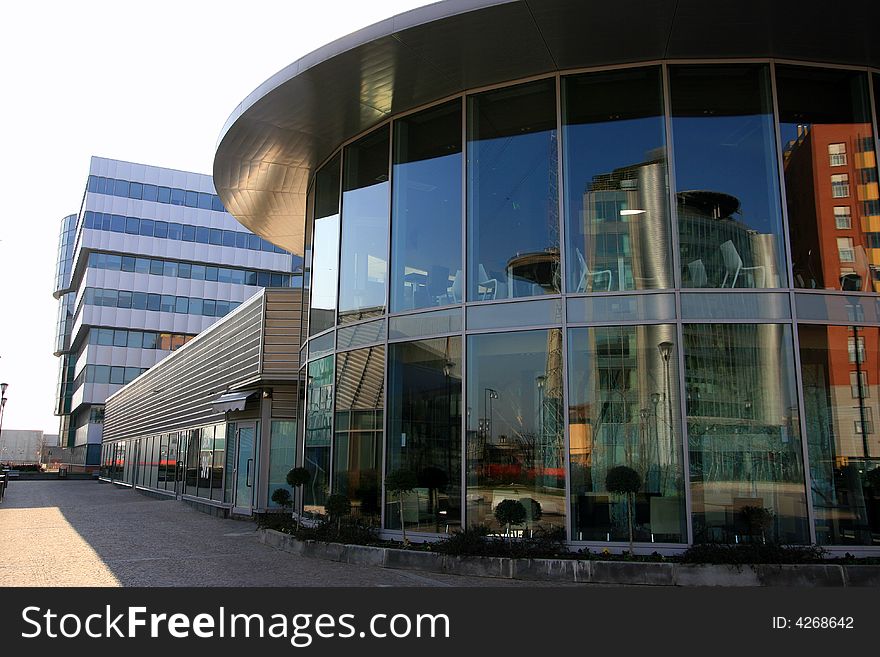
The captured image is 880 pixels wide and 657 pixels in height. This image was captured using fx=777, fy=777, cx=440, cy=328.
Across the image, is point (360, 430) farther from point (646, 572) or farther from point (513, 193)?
point (646, 572)

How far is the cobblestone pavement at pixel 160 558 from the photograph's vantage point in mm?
10008

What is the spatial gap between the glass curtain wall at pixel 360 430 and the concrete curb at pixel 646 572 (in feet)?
7.50

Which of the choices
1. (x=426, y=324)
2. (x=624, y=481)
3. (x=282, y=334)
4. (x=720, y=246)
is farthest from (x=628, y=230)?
(x=282, y=334)

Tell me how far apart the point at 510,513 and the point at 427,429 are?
207cm

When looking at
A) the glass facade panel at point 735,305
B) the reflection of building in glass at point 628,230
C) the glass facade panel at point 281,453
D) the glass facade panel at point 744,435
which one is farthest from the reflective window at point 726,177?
the glass facade panel at point 281,453

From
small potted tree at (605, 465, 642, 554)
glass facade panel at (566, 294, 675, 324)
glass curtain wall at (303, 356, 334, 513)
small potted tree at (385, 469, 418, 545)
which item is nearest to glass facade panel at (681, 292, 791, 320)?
glass facade panel at (566, 294, 675, 324)

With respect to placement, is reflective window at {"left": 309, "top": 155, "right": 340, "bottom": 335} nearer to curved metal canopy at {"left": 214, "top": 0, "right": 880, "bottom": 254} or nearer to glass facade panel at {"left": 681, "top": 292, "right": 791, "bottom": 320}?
curved metal canopy at {"left": 214, "top": 0, "right": 880, "bottom": 254}

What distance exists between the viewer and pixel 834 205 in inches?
449

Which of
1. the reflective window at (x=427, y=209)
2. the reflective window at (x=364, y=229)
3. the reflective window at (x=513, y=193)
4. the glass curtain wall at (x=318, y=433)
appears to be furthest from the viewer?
the glass curtain wall at (x=318, y=433)

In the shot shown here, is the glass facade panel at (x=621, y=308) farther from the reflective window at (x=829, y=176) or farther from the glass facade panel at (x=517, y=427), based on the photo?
the reflective window at (x=829, y=176)

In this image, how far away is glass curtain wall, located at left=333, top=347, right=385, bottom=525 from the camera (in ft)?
42.8

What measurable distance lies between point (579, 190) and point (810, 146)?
345 cm

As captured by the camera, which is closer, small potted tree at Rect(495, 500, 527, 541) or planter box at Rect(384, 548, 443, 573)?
planter box at Rect(384, 548, 443, 573)

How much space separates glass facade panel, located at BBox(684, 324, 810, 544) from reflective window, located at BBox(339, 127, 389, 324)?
18.4ft
